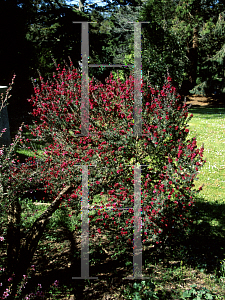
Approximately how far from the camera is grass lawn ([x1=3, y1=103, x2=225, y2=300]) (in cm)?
340

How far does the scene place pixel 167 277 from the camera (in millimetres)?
3650

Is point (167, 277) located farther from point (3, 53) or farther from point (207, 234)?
point (3, 53)

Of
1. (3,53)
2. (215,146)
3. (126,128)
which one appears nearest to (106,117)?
(126,128)

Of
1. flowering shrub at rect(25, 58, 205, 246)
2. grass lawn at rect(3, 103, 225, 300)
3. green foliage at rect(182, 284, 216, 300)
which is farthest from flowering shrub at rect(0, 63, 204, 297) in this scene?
green foliage at rect(182, 284, 216, 300)

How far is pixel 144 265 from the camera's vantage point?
3912 mm

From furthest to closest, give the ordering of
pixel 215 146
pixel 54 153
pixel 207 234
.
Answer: pixel 215 146, pixel 207 234, pixel 54 153

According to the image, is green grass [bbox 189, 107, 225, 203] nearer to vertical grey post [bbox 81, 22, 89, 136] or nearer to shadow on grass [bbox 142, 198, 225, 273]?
shadow on grass [bbox 142, 198, 225, 273]

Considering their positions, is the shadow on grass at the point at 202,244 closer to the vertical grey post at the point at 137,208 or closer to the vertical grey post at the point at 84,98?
the vertical grey post at the point at 137,208

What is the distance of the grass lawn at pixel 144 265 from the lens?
134 inches

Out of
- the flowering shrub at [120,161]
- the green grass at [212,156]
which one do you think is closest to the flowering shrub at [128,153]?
the flowering shrub at [120,161]

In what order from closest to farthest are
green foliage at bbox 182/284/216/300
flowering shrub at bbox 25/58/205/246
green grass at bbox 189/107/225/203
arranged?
green foliage at bbox 182/284/216/300
flowering shrub at bbox 25/58/205/246
green grass at bbox 189/107/225/203

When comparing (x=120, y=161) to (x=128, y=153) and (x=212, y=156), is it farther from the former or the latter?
(x=212, y=156)

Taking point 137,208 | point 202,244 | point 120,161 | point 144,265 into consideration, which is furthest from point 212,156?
point 137,208

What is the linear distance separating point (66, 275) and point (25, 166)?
193cm
